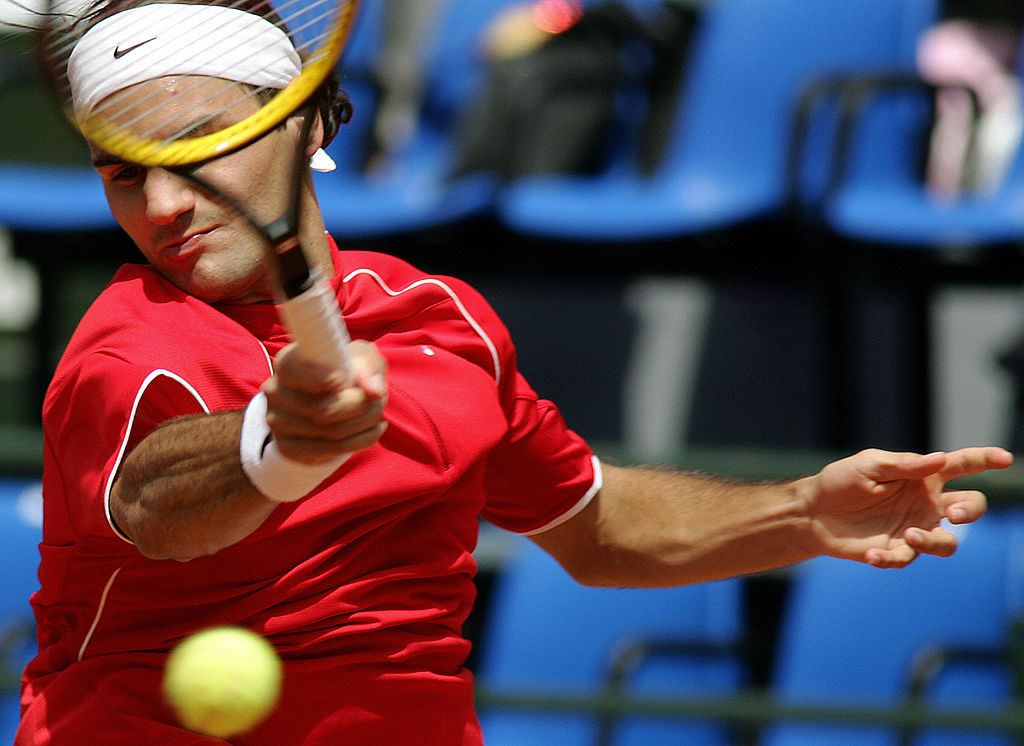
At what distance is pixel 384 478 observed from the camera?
155cm

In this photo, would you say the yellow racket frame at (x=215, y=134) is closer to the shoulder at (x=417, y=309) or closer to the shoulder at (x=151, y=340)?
the shoulder at (x=151, y=340)

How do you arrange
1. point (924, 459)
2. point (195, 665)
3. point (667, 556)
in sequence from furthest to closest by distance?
point (667, 556) < point (924, 459) < point (195, 665)

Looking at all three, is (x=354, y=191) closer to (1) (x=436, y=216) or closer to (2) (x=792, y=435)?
(1) (x=436, y=216)

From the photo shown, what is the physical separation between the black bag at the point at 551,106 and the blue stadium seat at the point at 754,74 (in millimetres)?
100

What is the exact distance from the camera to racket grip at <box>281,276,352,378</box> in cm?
120

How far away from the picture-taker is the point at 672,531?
1.96 m

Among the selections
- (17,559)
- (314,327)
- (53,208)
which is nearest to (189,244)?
(314,327)

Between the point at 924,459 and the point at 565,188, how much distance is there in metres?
2.69

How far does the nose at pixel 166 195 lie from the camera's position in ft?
4.91

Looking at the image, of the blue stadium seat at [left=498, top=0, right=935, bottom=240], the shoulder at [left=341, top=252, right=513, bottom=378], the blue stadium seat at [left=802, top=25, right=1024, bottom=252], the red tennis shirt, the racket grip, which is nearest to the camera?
the racket grip

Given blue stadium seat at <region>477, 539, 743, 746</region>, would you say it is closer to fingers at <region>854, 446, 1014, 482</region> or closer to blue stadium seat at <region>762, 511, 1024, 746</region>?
blue stadium seat at <region>762, 511, 1024, 746</region>

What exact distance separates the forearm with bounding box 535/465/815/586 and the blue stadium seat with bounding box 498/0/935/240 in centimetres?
251

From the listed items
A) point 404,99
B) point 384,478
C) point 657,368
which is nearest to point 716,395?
point 657,368

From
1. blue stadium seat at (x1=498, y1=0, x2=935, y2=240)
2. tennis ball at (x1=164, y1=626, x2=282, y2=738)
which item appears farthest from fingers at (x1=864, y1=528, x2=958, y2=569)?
blue stadium seat at (x1=498, y1=0, x2=935, y2=240)
